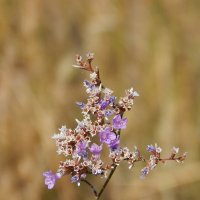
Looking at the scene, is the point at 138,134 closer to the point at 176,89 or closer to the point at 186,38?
the point at 176,89

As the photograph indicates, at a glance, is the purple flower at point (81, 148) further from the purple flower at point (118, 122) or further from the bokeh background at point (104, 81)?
the bokeh background at point (104, 81)

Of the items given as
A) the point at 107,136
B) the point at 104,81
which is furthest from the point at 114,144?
the point at 104,81

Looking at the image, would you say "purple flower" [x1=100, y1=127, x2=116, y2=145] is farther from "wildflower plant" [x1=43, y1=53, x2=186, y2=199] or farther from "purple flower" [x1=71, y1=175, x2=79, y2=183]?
"purple flower" [x1=71, y1=175, x2=79, y2=183]

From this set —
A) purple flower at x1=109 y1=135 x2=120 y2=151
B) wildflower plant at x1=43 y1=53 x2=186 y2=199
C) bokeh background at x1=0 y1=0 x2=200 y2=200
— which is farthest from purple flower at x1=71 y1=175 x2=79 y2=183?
bokeh background at x1=0 y1=0 x2=200 y2=200

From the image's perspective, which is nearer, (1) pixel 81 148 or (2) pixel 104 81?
(1) pixel 81 148

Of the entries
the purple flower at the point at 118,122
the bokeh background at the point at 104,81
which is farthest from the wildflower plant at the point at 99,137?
the bokeh background at the point at 104,81

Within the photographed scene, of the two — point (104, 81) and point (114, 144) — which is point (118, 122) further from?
point (104, 81)
